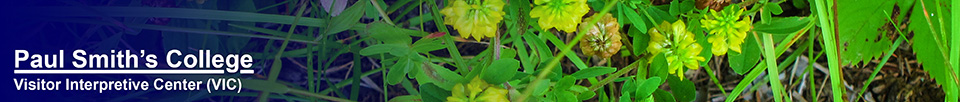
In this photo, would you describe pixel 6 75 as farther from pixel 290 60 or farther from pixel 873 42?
pixel 873 42

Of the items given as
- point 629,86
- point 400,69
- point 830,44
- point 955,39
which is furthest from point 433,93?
point 955,39

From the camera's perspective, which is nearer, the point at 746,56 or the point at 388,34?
the point at 388,34

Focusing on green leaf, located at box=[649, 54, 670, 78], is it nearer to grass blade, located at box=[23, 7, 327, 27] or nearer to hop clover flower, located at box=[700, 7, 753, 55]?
hop clover flower, located at box=[700, 7, 753, 55]

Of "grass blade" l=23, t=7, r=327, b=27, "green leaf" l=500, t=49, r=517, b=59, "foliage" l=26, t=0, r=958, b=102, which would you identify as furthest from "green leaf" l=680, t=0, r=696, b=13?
"grass blade" l=23, t=7, r=327, b=27

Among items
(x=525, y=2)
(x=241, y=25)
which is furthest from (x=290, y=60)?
(x=525, y=2)

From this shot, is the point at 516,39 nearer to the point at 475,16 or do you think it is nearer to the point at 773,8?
the point at 475,16
